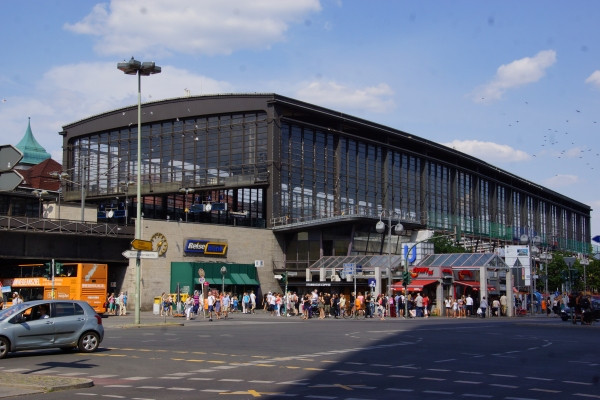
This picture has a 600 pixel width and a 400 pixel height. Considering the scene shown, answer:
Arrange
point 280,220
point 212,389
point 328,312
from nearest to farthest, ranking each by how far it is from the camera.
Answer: point 212,389
point 328,312
point 280,220

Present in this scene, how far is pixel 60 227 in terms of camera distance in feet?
180

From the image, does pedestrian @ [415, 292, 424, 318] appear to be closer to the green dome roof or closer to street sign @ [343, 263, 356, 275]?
street sign @ [343, 263, 356, 275]

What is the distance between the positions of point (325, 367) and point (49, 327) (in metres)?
8.04

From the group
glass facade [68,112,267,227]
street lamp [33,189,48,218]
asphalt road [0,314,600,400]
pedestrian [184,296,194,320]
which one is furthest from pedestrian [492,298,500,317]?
street lamp [33,189,48,218]

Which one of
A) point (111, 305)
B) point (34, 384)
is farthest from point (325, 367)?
point (111, 305)

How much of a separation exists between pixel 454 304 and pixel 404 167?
3301 cm

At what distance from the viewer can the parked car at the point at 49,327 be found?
19.8 m

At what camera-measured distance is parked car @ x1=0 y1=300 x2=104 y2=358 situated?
1975 cm

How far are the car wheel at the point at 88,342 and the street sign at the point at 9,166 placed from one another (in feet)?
40.6

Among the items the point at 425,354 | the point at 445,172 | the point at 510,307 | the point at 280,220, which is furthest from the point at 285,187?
the point at 425,354

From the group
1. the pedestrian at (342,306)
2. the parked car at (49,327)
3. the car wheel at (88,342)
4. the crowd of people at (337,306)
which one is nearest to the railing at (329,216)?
the crowd of people at (337,306)

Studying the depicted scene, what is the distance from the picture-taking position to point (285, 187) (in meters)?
70.0

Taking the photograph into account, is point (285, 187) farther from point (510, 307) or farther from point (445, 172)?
point (445, 172)

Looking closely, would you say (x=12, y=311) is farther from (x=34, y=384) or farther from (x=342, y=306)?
(x=342, y=306)
